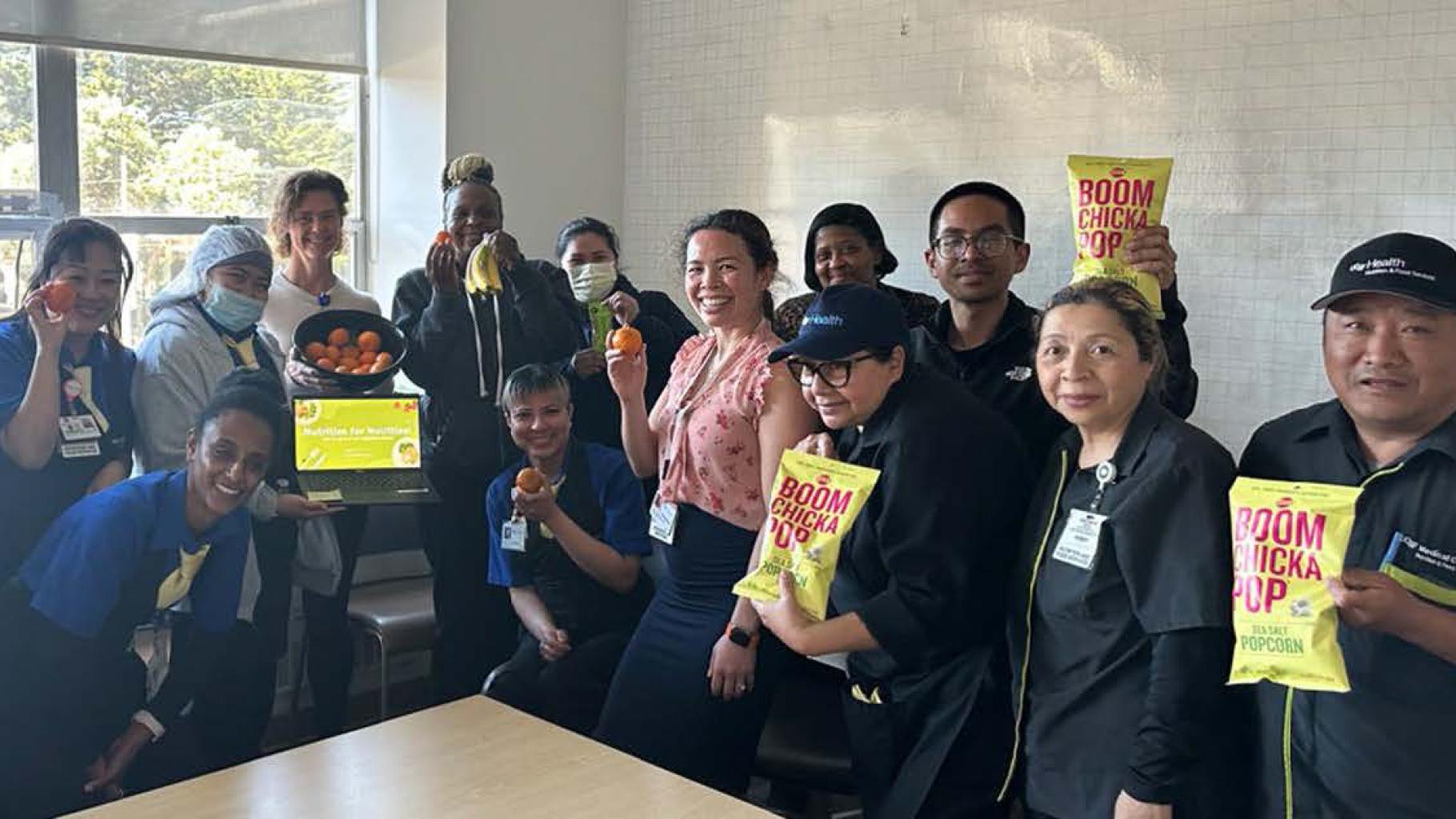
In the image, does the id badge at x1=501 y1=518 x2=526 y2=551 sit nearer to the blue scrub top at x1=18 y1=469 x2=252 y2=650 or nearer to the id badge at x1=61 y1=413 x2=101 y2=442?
the blue scrub top at x1=18 y1=469 x2=252 y2=650

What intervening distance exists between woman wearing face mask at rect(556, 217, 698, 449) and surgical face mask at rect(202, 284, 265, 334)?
86cm

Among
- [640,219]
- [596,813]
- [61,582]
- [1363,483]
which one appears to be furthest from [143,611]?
[640,219]

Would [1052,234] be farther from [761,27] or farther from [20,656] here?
[20,656]

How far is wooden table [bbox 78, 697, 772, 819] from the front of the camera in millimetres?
1998

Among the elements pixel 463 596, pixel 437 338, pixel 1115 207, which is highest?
pixel 1115 207

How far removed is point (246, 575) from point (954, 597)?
1950 millimetres

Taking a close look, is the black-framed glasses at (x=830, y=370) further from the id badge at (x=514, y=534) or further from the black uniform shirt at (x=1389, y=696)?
the id badge at (x=514, y=534)

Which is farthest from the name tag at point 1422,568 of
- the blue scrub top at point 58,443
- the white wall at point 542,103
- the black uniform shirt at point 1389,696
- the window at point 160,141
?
the white wall at point 542,103

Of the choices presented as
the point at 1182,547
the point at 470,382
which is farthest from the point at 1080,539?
the point at 470,382

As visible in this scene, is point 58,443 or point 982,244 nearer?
point 982,244

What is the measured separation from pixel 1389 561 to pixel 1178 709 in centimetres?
36

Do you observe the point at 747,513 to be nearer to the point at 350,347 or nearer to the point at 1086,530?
the point at 1086,530

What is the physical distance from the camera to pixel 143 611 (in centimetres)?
284

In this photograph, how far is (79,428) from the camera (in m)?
2.94
